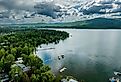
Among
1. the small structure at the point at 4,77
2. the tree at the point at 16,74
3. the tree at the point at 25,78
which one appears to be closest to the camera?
the tree at the point at 25,78

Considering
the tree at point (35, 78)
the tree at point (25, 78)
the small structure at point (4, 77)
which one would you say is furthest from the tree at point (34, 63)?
the tree at point (35, 78)

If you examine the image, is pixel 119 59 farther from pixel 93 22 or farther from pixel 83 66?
pixel 93 22

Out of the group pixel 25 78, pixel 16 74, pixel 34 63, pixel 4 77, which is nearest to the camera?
pixel 25 78

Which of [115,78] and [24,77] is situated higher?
[24,77]

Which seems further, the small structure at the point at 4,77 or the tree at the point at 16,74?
the small structure at the point at 4,77

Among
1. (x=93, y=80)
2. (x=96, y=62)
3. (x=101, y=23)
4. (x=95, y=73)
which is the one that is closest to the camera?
(x=93, y=80)

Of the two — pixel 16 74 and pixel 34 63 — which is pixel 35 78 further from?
pixel 34 63

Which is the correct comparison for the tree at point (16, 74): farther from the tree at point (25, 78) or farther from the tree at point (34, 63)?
A: the tree at point (34, 63)

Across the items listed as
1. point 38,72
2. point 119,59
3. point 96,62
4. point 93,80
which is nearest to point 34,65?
point 38,72

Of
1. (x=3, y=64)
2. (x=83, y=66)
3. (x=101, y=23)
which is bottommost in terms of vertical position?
(x=101, y=23)

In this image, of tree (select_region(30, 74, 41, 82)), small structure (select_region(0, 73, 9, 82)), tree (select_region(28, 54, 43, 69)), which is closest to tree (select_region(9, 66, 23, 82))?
small structure (select_region(0, 73, 9, 82))

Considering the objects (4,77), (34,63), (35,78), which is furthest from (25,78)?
(34,63)
